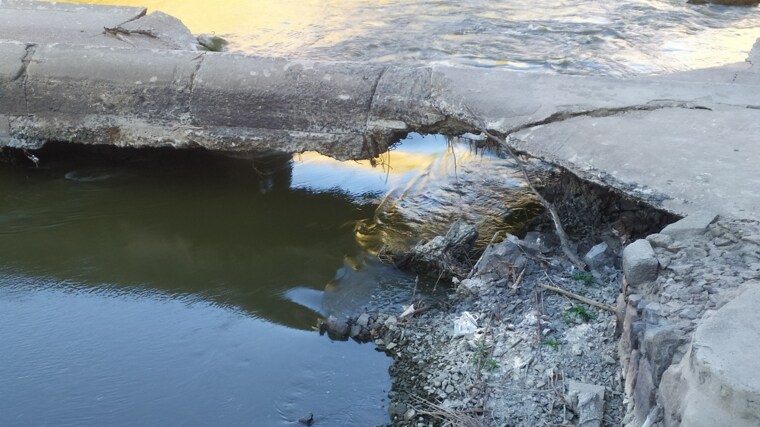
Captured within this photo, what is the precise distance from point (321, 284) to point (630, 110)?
169 cm

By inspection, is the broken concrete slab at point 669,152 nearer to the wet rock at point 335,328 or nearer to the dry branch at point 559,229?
the dry branch at point 559,229

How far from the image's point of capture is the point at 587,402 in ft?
9.04

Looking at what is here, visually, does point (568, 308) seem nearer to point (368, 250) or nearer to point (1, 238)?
point (368, 250)

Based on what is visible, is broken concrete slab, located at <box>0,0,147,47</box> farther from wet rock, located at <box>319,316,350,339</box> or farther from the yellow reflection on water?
wet rock, located at <box>319,316,350,339</box>

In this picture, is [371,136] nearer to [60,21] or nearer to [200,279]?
[200,279]

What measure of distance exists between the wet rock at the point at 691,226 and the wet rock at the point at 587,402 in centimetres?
65

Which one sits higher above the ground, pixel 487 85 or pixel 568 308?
pixel 487 85

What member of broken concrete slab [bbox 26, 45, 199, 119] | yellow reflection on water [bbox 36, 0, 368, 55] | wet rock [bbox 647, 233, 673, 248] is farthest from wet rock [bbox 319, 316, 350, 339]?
yellow reflection on water [bbox 36, 0, 368, 55]

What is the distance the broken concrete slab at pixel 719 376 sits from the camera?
2025 mm

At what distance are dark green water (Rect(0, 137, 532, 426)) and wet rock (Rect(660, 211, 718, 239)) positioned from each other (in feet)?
4.08

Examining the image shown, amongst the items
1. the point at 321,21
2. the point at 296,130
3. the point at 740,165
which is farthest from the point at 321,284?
the point at 321,21

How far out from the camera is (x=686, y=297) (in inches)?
106

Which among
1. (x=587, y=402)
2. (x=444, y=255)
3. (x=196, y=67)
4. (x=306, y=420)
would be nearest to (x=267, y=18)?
(x=196, y=67)

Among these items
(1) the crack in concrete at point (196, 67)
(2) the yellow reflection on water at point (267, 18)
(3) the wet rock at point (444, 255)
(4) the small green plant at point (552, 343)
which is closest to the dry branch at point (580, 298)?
(4) the small green plant at point (552, 343)
